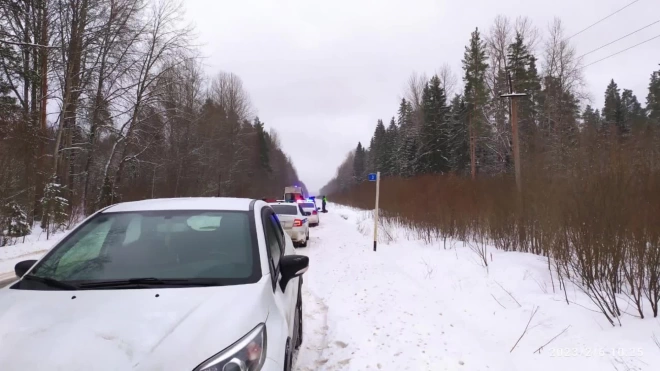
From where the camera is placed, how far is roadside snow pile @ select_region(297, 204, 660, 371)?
12.9 feet

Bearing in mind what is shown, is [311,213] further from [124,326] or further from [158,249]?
[124,326]

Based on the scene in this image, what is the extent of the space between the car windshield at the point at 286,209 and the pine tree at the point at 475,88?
970 inches

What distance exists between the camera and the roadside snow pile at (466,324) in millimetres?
3922

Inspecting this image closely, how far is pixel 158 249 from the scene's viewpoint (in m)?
2.85

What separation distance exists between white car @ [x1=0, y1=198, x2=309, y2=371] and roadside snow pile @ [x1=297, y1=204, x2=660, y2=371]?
1.80 metres

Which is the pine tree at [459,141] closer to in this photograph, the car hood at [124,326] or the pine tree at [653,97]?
the pine tree at [653,97]

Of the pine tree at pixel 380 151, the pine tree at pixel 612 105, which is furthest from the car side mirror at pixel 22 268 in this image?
the pine tree at pixel 380 151

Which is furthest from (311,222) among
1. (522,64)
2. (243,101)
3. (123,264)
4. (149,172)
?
(243,101)

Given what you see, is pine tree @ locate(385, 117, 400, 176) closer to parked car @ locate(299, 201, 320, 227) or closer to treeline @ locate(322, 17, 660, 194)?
treeline @ locate(322, 17, 660, 194)

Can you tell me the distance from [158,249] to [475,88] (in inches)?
1540

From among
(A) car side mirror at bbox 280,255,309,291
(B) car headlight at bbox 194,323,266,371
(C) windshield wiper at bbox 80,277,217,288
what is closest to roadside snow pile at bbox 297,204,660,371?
(A) car side mirror at bbox 280,255,309,291

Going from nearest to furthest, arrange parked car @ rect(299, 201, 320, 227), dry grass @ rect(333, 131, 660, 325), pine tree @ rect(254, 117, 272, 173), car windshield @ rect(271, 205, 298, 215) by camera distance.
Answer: dry grass @ rect(333, 131, 660, 325), car windshield @ rect(271, 205, 298, 215), parked car @ rect(299, 201, 320, 227), pine tree @ rect(254, 117, 272, 173)

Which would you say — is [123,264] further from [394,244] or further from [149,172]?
[149,172]

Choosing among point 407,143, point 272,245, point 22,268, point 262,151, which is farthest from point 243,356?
point 262,151
